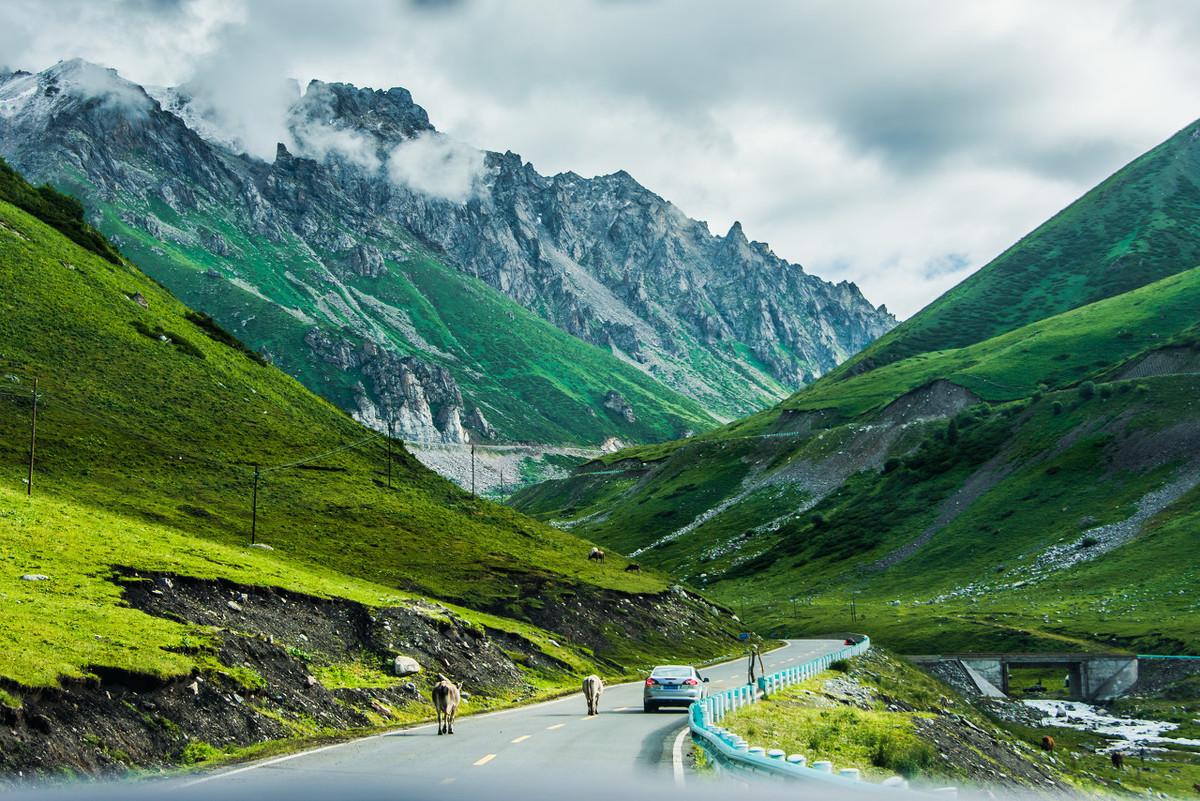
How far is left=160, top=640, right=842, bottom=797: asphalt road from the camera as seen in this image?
20.4m

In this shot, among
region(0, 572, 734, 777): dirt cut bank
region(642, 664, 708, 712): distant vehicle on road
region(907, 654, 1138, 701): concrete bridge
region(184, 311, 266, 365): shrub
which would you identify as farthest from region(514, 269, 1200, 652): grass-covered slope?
region(184, 311, 266, 365): shrub

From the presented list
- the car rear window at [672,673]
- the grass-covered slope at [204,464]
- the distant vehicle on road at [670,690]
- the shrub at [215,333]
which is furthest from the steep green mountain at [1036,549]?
the shrub at [215,333]

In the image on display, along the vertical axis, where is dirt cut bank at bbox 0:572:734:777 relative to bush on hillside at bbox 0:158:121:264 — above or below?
below

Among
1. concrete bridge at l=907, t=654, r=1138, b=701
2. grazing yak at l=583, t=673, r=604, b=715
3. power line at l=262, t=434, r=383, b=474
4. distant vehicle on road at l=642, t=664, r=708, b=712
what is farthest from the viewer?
power line at l=262, t=434, r=383, b=474

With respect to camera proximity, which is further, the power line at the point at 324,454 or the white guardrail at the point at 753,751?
the power line at the point at 324,454

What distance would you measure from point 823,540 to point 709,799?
18151cm

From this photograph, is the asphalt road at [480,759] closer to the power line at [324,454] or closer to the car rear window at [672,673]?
the car rear window at [672,673]

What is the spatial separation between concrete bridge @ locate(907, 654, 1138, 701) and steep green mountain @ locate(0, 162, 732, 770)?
25.3 m

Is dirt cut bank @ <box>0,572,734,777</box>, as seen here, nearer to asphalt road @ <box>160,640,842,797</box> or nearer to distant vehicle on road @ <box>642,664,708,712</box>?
asphalt road @ <box>160,640,842,797</box>

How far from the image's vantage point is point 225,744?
27.9 meters

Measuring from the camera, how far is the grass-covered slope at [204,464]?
8331cm

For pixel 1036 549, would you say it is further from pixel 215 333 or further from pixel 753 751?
pixel 753 751

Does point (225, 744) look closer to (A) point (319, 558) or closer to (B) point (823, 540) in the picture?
(A) point (319, 558)

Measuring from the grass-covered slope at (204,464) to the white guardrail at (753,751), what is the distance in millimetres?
25280
